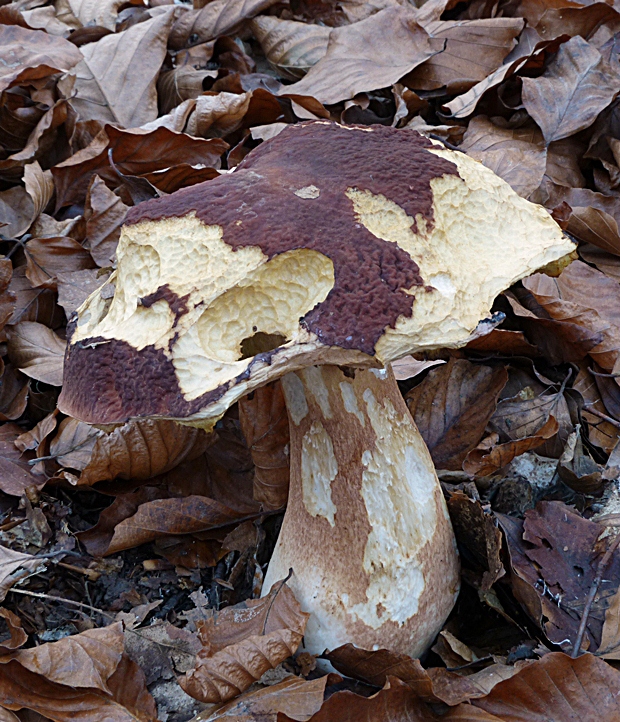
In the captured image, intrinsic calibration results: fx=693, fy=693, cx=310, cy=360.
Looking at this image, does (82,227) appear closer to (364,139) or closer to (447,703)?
(364,139)

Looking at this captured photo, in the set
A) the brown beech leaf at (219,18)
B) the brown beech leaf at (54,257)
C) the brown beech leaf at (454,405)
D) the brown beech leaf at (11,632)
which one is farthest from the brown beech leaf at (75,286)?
the brown beech leaf at (219,18)

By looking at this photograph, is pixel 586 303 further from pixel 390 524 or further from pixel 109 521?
pixel 109 521

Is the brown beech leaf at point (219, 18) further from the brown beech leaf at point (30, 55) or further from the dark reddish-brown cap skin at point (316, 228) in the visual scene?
the dark reddish-brown cap skin at point (316, 228)

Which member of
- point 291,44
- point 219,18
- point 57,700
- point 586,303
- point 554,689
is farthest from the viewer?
point 219,18

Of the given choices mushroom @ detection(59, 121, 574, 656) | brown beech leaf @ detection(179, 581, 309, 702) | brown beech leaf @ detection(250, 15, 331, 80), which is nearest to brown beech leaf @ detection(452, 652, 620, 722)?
mushroom @ detection(59, 121, 574, 656)

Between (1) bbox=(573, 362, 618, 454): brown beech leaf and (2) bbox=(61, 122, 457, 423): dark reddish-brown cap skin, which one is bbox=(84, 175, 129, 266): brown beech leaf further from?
(1) bbox=(573, 362, 618, 454): brown beech leaf

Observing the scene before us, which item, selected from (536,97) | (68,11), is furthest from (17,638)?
(68,11)

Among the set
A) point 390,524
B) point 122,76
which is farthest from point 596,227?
point 122,76
